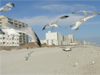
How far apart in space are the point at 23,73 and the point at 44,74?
1281 mm

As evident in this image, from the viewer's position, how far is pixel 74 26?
2305 millimetres

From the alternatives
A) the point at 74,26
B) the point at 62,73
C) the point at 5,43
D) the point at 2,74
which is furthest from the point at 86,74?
the point at 5,43

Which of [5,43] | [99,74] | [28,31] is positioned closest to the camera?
[28,31]

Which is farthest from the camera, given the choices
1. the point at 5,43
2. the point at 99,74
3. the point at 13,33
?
the point at 5,43

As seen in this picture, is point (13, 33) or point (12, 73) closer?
point (13, 33)

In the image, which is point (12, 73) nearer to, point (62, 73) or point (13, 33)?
point (62, 73)

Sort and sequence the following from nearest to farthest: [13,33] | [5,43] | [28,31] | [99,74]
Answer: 1. [28,31]
2. [13,33]
3. [99,74]
4. [5,43]

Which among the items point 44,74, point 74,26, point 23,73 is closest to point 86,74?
point 44,74

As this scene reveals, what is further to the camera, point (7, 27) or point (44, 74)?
point (44, 74)

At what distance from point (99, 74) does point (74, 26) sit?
622 centimetres

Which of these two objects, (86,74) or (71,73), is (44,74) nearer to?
(71,73)

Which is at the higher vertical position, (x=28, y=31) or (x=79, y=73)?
(x=28, y=31)

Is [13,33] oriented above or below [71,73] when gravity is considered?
above

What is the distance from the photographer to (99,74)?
7.59 meters
